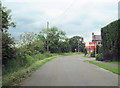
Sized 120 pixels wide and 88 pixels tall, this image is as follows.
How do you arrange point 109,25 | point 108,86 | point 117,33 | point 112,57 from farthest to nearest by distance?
point 109,25 → point 112,57 → point 117,33 → point 108,86

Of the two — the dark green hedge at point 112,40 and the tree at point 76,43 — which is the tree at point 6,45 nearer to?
the dark green hedge at point 112,40

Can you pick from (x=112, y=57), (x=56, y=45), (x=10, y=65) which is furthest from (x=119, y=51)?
(x=56, y=45)

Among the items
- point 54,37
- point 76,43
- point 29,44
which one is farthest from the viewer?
point 76,43

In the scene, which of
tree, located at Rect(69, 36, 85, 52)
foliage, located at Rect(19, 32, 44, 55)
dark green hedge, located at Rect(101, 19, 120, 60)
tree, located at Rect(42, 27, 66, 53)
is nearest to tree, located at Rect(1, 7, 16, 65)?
foliage, located at Rect(19, 32, 44, 55)

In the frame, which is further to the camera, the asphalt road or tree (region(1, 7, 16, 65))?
tree (region(1, 7, 16, 65))

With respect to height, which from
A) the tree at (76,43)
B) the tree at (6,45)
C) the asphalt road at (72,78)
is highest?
the tree at (76,43)

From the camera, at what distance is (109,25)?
23234mm

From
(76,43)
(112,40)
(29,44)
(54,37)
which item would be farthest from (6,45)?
(76,43)

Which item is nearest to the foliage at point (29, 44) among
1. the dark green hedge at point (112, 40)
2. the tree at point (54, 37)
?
the dark green hedge at point (112, 40)

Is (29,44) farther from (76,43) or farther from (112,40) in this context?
(76,43)

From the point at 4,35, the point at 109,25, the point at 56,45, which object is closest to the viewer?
the point at 4,35

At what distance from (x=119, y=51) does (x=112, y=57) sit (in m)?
1.43

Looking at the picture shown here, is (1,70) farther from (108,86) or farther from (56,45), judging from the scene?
(56,45)

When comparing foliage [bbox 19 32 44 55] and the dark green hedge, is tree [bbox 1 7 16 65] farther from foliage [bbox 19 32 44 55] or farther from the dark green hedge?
the dark green hedge
